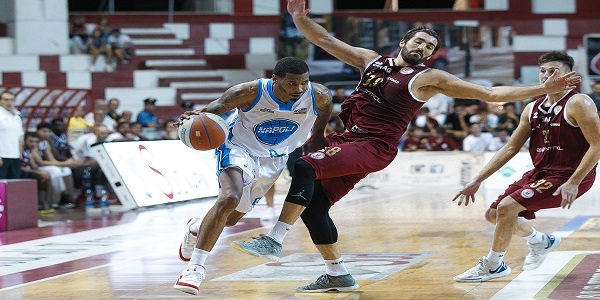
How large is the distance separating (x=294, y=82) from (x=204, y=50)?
18.6 m

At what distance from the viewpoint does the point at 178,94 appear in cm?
2331

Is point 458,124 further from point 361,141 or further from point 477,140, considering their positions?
point 361,141

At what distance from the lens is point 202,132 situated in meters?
6.36

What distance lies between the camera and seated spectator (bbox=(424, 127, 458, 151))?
19.4 m

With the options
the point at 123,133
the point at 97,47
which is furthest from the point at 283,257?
the point at 97,47

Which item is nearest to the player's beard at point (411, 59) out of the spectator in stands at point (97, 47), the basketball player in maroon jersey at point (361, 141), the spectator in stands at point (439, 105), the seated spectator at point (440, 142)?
the basketball player in maroon jersey at point (361, 141)

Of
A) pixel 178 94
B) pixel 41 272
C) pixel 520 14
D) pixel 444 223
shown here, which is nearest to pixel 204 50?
pixel 178 94

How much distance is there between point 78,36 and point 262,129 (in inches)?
660

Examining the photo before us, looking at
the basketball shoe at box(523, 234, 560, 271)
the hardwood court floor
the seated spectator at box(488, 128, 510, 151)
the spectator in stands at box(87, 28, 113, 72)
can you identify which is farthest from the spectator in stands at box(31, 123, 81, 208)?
the basketball shoe at box(523, 234, 560, 271)

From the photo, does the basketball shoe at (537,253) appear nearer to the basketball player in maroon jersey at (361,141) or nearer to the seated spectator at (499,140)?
the basketball player in maroon jersey at (361,141)

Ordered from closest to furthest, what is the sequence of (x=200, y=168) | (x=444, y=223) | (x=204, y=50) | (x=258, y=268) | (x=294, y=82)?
(x=294, y=82), (x=258, y=268), (x=444, y=223), (x=200, y=168), (x=204, y=50)

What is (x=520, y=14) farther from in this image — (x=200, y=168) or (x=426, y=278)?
(x=426, y=278)

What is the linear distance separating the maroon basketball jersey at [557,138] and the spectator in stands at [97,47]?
662 inches

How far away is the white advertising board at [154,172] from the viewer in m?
14.3
